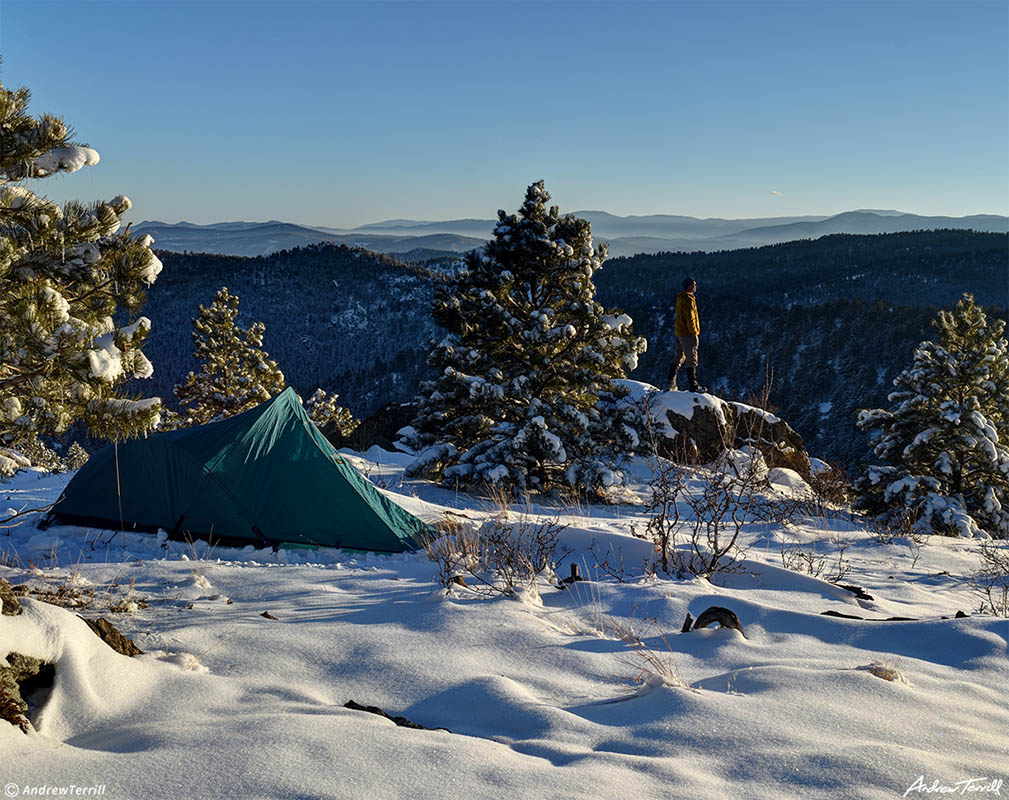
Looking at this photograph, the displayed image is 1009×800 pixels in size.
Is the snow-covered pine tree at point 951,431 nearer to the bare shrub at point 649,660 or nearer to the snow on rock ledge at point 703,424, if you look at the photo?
the snow on rock ledge at point 703,424

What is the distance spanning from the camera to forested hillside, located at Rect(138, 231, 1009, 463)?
48406 millimetres

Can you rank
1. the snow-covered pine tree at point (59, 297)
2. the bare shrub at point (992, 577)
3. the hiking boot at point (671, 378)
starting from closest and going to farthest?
the snow-covered pine tree at point (59, 297), the bare shrub at point (992, 577), the hiking boot at point (671, 378)

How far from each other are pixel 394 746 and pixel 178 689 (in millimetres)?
1266

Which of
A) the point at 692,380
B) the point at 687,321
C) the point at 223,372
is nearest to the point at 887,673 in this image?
the point at 687,321

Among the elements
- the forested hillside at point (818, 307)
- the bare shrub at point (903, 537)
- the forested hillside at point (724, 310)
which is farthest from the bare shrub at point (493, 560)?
the forested hillside at point (818, 307)

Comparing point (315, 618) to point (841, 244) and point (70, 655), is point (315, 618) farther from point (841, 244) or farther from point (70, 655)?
point (841, 244)

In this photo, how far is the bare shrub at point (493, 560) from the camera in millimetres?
5230

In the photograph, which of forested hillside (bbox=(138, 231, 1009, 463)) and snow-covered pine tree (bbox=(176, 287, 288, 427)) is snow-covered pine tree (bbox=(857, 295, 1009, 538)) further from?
snow-covered pine tree (bbox=(176, 287, 288, 427))

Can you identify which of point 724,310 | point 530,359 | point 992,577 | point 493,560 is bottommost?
point 992,577

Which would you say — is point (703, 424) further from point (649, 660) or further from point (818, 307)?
point (818, 307)

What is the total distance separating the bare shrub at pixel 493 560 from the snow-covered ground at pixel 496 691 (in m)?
0.26

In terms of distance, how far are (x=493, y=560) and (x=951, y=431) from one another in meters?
11.3

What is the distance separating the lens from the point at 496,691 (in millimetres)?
3336

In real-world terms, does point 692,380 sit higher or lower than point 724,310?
lower
